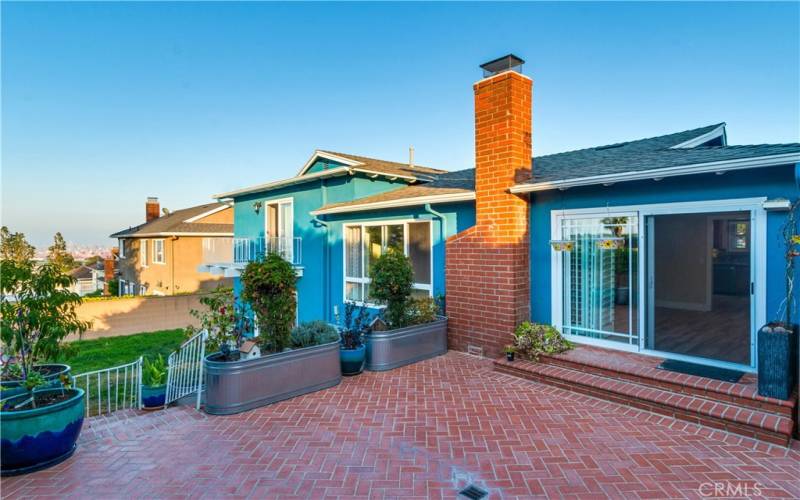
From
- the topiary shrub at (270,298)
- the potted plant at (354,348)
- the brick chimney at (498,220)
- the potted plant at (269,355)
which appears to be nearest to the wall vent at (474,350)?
the brick chimney at (498,220)

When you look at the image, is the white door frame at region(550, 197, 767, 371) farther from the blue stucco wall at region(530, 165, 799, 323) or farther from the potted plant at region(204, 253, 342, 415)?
the potted plant at region(204, 253, 342, 415)

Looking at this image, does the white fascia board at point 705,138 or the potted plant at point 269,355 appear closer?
the potted plant at point 269,355

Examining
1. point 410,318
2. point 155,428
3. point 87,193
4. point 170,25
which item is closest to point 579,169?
point 410,318

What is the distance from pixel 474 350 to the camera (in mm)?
7969

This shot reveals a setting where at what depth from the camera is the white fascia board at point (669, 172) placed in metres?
4.86

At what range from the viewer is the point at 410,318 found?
26.6 ft

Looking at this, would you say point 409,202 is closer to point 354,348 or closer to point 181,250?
point 354,348

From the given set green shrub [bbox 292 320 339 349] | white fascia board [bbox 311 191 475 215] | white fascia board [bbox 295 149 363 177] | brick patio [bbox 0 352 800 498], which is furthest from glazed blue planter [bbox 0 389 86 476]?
white fascia board [bbox 295 149 363 177]

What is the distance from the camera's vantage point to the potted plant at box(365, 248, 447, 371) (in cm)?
729

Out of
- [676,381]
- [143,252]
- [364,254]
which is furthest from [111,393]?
[143,252]

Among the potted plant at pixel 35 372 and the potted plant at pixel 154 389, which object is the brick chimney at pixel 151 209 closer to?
the potted plant at pixel 154 389

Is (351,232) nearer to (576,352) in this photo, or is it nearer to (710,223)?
(576,352)

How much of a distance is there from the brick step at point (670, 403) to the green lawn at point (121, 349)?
38.2ft

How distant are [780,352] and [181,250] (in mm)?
25184
